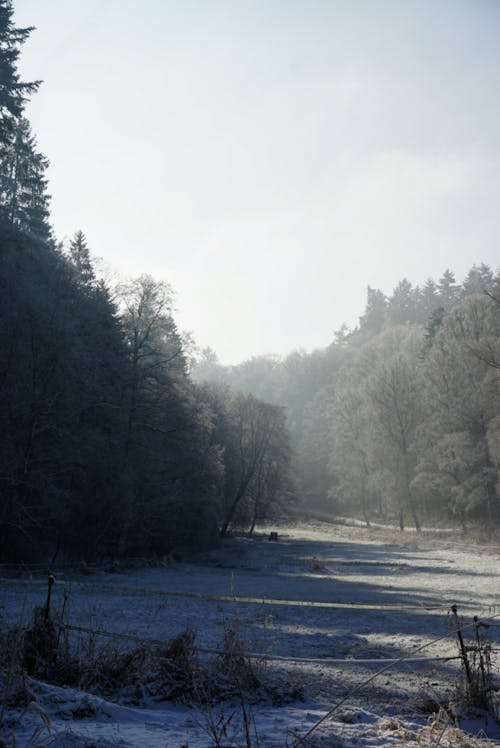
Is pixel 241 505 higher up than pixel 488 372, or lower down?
lower down

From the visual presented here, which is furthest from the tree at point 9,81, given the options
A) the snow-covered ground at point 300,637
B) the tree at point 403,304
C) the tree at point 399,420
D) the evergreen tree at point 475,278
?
the tree at point 403,304

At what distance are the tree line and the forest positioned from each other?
90 mm

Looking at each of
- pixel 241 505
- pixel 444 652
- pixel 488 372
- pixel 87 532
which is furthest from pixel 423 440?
pixel 444 652

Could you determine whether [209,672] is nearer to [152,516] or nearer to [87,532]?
[87,532]

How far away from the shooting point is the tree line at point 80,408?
85.8ft

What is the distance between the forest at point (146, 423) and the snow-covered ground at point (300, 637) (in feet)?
13.9

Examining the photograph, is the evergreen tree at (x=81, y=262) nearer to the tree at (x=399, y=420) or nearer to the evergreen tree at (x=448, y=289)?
the tree at (x=399, y=420)

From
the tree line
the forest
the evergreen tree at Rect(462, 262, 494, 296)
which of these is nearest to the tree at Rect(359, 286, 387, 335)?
the evergreen tree at Rect(462, 262, 494, 296)

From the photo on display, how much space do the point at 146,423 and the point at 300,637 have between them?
25.3 meters

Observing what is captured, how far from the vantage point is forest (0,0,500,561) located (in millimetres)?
26812

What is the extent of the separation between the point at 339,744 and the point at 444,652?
→ 6511 millimetres

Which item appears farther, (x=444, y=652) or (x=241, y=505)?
(x=241, y=505)

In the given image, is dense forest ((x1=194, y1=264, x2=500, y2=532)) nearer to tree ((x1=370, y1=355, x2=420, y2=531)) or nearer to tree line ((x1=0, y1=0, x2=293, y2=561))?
tree ((x1=370, y1=355, x2=420, y2=531))

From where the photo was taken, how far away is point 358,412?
7744 centimetres
